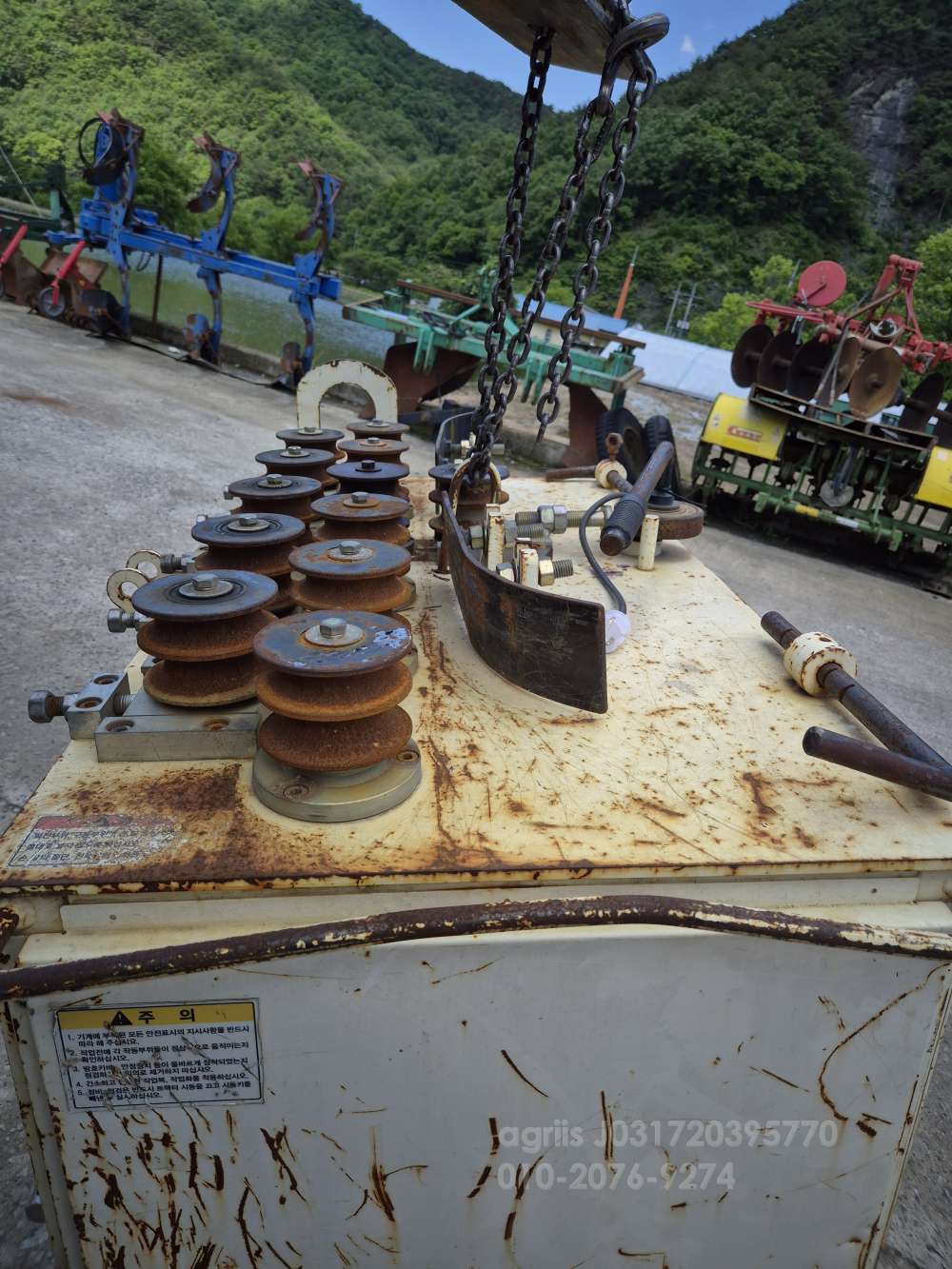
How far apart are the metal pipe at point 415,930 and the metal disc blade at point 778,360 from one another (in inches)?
228

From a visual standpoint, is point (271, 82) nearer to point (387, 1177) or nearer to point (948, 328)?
point (948, 328)

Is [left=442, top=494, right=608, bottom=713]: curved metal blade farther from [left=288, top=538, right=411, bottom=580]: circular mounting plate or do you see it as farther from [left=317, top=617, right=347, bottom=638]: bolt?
[left=317, top=617, right=347, bottom=638]: bolt

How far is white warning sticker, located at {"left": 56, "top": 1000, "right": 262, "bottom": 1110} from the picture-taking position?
0.77 m

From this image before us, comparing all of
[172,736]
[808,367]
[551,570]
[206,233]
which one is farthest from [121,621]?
[206,233]

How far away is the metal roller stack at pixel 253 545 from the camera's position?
1.17m

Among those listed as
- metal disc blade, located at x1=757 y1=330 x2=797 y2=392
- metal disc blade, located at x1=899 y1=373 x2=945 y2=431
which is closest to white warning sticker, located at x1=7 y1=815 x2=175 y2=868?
metal disc blade, located at x1=757 y1=330 x2=797 y2=392

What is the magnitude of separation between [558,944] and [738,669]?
65cm

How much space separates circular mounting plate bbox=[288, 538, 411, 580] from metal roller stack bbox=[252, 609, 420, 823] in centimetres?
13

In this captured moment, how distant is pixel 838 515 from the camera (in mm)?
5352

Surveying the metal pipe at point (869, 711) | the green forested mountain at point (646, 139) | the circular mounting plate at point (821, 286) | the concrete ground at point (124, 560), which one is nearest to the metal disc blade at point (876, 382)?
the circular mounting plate at point (821, 286)

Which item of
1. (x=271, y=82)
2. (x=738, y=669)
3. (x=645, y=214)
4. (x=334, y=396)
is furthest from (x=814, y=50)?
(x=738, y=669)

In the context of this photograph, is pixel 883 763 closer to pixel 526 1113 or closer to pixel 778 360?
pixel 526 1113

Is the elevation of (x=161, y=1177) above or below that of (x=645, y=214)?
below

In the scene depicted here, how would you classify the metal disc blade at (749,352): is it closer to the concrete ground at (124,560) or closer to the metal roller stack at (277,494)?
the concrete ground at (124,560)
